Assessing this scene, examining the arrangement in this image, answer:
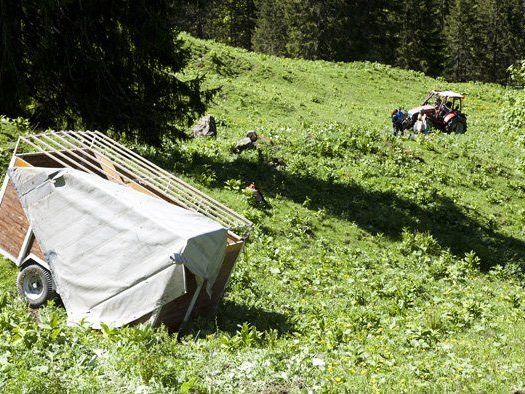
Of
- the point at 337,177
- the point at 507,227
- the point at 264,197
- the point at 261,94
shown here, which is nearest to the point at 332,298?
the point at 264,197

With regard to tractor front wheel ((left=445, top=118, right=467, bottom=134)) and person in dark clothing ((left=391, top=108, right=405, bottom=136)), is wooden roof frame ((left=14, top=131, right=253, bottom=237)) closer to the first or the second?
person in dark clothing ((left=391, top=108, right=405, bottom=136))

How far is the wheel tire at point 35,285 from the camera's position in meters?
11.1

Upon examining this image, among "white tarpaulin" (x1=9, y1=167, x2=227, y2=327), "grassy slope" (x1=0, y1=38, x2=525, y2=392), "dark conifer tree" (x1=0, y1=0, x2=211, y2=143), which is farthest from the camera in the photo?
"dark conifer tree" (x1=0, y1=0, x2=211, y2=143)

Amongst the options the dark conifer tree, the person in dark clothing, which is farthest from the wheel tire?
the person in dark clothing

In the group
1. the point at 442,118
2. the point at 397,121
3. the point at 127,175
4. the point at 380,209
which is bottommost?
the point at 442,118

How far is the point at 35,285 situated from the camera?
11250 mm

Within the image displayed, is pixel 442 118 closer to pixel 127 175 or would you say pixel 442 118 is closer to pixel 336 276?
pixel 336 276

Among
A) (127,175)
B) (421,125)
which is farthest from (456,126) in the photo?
(127,175)

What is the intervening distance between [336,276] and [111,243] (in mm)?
7564

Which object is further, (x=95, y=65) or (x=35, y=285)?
(x=95, y=65)

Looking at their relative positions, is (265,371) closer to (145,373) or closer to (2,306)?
(145,373)

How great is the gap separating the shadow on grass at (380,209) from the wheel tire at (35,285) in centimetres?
921

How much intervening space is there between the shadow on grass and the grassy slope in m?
0.07

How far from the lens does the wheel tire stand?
11.1m
